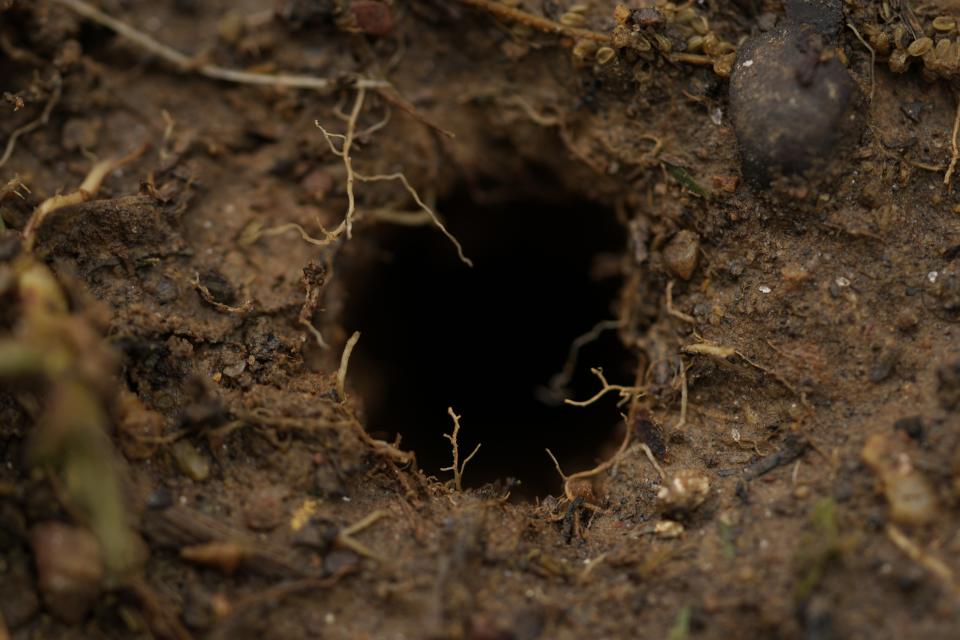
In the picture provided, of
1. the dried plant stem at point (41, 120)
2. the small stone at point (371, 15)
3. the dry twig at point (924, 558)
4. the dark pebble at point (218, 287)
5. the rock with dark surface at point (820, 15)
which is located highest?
the rock with dark surface at point (820, 15)

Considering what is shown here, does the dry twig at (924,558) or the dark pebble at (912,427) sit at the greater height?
the dark pebble at (912,427)

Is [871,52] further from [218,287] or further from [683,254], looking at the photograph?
[218,287]

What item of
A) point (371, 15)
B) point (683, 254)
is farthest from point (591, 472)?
point (371, 15)

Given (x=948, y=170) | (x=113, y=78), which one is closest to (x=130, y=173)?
(x=113, y=78)

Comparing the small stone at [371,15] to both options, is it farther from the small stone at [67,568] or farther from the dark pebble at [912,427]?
the dark pebble at [912,427]

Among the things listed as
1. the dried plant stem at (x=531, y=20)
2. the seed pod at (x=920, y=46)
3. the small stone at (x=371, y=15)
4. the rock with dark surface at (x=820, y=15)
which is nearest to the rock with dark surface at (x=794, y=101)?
the rock with dark surface at (x=820, y=15)

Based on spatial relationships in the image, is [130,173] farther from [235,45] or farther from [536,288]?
[536,288]
